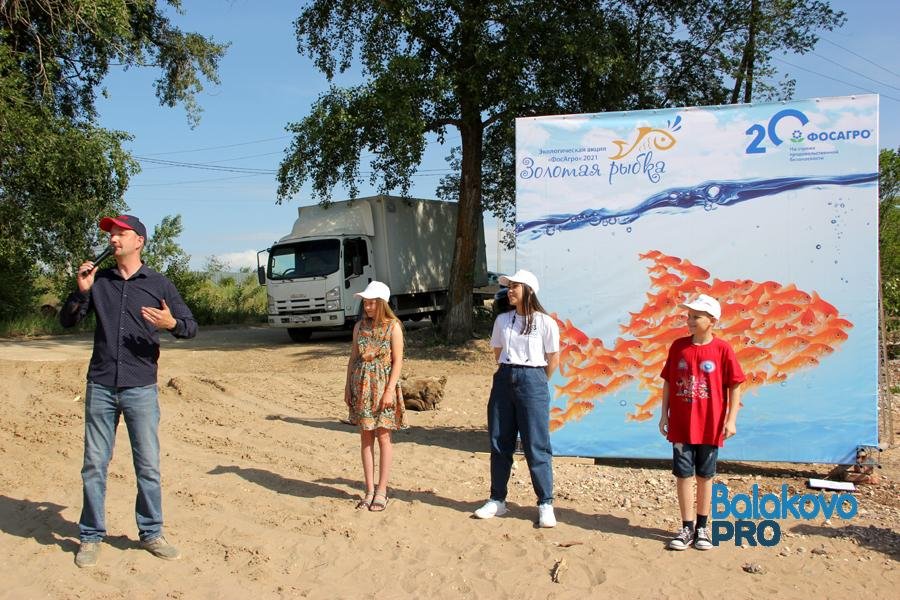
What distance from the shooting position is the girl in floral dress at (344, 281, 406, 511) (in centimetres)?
572

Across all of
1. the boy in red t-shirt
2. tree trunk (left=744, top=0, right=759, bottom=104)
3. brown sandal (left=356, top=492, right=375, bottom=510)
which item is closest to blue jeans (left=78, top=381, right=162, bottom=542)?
brown sandal (left=356, top=492, right=375, bottom=510)

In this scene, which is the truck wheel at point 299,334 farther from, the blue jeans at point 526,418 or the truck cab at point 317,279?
the blue jeans at point 526,418

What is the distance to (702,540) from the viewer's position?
507 cm

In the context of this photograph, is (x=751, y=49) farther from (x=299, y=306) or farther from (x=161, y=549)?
(x=161, y=549)

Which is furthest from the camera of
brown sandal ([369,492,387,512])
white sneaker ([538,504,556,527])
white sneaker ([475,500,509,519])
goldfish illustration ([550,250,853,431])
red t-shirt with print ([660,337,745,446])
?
goldfish illustration ([550,250,853,431])

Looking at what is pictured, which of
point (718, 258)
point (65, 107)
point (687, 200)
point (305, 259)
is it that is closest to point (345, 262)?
point (305, 259)

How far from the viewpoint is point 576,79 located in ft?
55.5

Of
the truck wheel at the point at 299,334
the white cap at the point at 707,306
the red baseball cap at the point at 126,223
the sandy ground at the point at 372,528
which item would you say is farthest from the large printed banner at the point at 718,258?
the truck wheel at the point at 299,334

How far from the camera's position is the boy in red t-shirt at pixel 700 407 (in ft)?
16.2

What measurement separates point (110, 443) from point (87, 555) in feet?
2.19

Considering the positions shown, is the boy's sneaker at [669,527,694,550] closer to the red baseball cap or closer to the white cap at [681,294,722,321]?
the white cap at [681,294,722,321]

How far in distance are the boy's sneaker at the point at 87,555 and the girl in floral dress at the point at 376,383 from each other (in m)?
1.85

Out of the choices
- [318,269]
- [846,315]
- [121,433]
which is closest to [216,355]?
[318,269]

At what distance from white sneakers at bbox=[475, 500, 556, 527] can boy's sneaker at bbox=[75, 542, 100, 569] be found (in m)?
2.50
